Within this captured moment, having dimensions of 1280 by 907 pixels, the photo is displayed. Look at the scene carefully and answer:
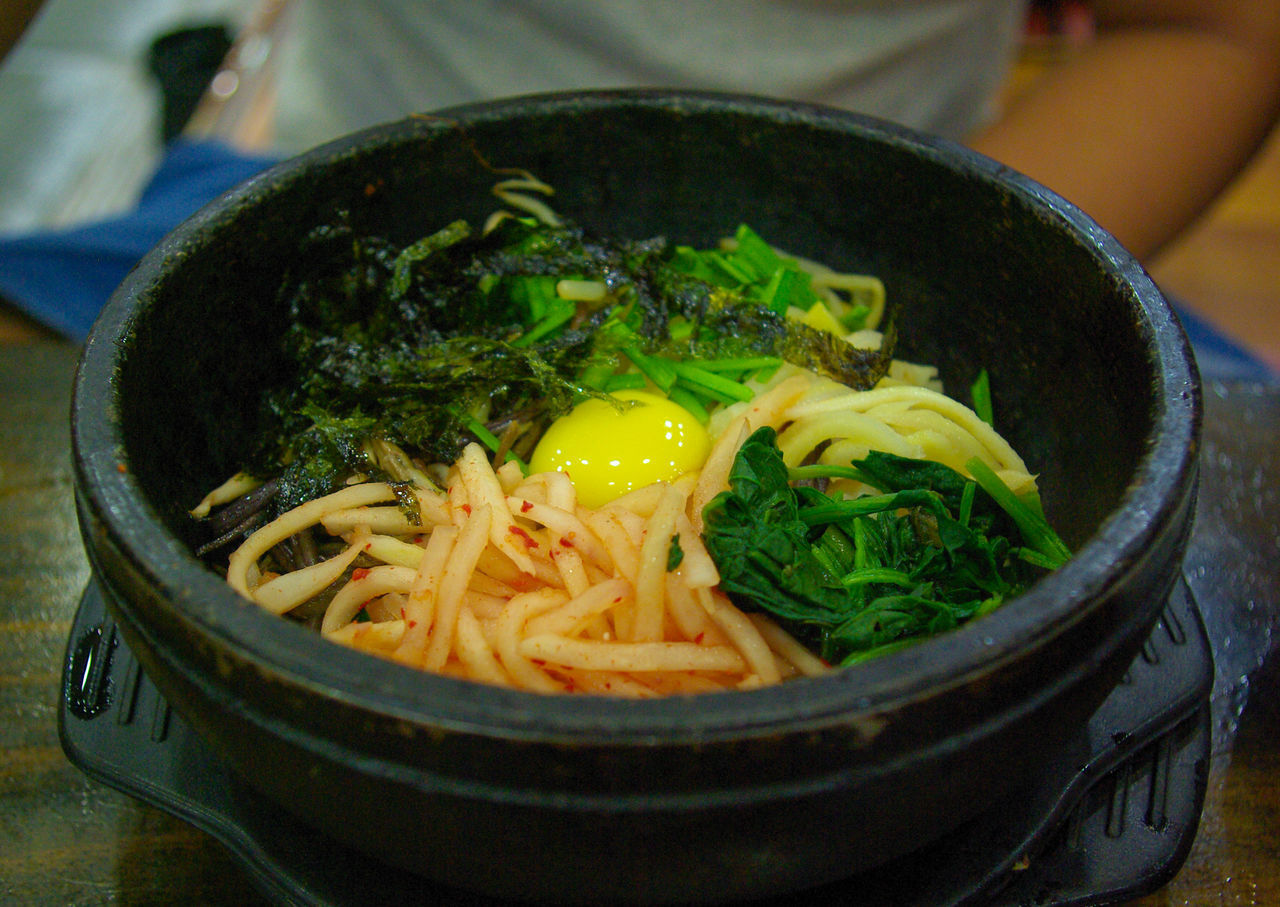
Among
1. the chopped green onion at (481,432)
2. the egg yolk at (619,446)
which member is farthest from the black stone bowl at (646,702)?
the egg yolk at (619,446)

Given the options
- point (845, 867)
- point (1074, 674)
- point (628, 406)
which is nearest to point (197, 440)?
point (628, 406)

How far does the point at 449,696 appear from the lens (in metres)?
A: 0.82

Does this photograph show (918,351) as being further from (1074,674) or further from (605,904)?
(605,904)

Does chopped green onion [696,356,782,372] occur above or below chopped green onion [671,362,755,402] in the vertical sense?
above

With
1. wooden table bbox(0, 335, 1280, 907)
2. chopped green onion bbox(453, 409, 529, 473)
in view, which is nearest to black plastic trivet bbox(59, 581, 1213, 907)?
wooden table bbox(0, 335, 1280, 907)

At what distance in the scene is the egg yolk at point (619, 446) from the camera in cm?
155

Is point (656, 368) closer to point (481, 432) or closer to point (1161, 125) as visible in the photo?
point (481, 432)

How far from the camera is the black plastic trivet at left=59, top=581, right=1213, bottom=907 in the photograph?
3.78 ft

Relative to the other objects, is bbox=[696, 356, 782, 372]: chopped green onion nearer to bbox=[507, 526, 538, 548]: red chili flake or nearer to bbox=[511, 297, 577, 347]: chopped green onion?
bbox=[511, 297, 577, 347]: chopped green onion

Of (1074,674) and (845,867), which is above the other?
(1074,674)

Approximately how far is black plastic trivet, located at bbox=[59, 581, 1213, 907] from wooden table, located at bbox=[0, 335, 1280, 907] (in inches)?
4.8

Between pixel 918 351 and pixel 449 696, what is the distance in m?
1.23

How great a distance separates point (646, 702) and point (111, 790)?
0.97 meters

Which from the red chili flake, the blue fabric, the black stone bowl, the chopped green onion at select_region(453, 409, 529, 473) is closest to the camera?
the black stone bowl
